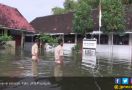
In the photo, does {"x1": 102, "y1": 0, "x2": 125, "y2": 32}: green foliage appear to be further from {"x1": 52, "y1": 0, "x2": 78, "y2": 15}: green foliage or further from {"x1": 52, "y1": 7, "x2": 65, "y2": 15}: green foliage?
{"x1": 52, "y1": 7, "x2": 65, "y2": 15}: green foliage

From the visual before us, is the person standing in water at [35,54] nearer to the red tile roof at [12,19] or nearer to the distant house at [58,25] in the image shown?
the red tile roof at [12,19]

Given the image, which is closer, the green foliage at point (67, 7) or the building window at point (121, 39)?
the building window at point (121, 39)

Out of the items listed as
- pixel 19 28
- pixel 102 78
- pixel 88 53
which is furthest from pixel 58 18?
pixel 102 78

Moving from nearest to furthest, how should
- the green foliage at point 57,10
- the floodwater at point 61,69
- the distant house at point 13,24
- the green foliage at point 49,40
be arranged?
the floodwater at point 61,69
the distant house at point 13,24
the green foliage at point 49,40
the green foliage at point 57,10

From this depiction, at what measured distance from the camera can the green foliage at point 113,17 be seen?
38.2 metres

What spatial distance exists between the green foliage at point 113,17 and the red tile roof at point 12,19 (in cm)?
1066

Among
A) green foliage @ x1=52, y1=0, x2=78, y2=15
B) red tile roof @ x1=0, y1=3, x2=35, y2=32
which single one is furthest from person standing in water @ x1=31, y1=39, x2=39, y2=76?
green foliage @ x1=52, y1=0, x2=78, y2=15

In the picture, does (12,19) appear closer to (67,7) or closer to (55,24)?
(55,24)

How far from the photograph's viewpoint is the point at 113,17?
3856cm

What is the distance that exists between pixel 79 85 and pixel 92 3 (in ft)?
155

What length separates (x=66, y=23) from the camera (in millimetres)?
50219

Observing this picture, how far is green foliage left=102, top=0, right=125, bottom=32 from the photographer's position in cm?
3822

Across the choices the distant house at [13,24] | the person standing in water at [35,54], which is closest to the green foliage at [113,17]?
the distant house at [13,24]

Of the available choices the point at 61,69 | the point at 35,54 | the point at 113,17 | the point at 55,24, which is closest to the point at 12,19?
the point at 55,24
